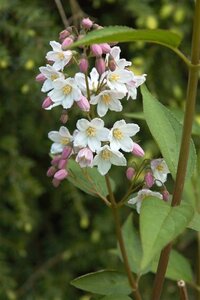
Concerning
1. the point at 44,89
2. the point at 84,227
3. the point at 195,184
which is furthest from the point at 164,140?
the point at 84,227

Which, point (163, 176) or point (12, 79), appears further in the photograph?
point (12, 79)

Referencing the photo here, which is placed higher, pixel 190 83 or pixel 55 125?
pixel 190 83

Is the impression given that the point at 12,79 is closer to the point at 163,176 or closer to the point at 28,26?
the point at 28,26

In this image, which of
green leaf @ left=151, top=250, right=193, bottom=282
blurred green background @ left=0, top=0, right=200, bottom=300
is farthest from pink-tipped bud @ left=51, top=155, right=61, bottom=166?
blurred green background @ left=0, top=0, right=200, bottom=300

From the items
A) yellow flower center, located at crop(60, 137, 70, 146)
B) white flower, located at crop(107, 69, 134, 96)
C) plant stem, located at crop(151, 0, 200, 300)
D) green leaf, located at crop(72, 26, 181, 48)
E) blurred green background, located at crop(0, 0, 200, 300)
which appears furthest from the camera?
blurred green background, located at crop(0, 0, 200, 300)

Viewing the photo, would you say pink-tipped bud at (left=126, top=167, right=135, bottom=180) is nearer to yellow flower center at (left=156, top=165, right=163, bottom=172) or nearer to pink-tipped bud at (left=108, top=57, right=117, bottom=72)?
yellow flower center at (left=156, top=165, right=163, bottom=172)
